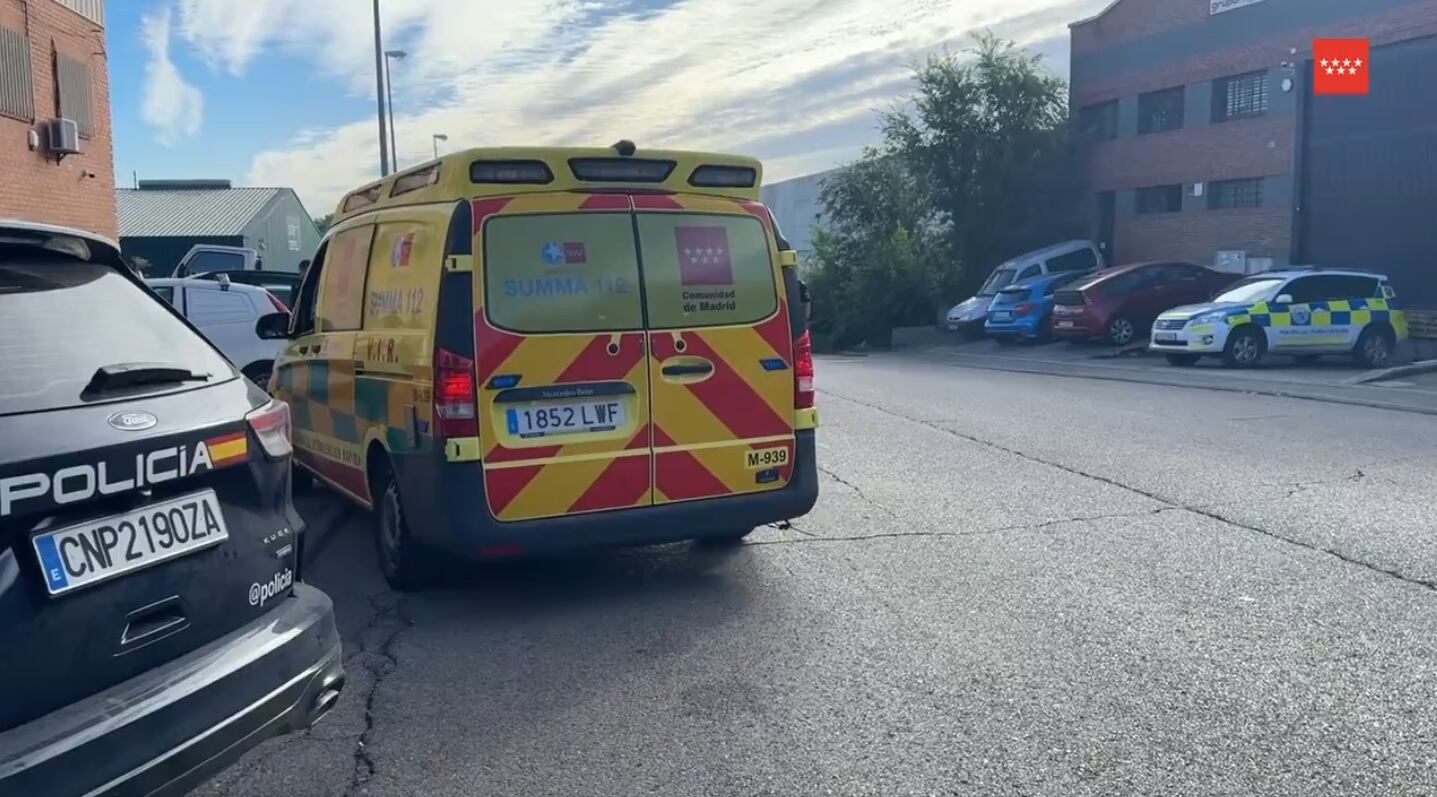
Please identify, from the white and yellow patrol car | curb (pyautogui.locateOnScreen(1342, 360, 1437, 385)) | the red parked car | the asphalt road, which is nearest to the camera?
the asphalt road

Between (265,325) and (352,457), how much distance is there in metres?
1.70

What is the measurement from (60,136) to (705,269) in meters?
15.8

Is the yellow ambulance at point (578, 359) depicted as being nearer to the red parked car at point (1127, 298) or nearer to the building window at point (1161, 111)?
the red parked car at point (1127, 298)

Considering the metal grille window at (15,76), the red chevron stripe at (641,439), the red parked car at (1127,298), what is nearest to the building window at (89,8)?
the metal grille window at (15,76)

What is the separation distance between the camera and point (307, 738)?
4254mm

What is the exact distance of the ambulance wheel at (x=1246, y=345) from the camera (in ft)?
62.7

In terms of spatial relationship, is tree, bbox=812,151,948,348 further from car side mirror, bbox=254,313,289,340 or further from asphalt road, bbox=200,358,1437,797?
car side mirror, bbox=254,313,289,340

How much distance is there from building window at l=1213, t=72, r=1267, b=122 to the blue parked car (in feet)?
19.6

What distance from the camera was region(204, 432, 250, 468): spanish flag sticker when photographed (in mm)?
3135

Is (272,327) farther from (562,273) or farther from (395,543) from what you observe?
(562,273)

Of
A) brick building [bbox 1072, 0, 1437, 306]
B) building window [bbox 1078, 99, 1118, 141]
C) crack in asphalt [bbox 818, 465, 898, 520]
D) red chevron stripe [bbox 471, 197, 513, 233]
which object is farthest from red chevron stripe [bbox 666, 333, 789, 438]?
building window [bbox 1078, 99, 1118, 141]

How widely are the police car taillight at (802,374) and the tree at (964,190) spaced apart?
93.2 feet

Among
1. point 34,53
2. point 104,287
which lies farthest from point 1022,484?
point 34,53

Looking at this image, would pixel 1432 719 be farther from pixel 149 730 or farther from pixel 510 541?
pixel 149 730
